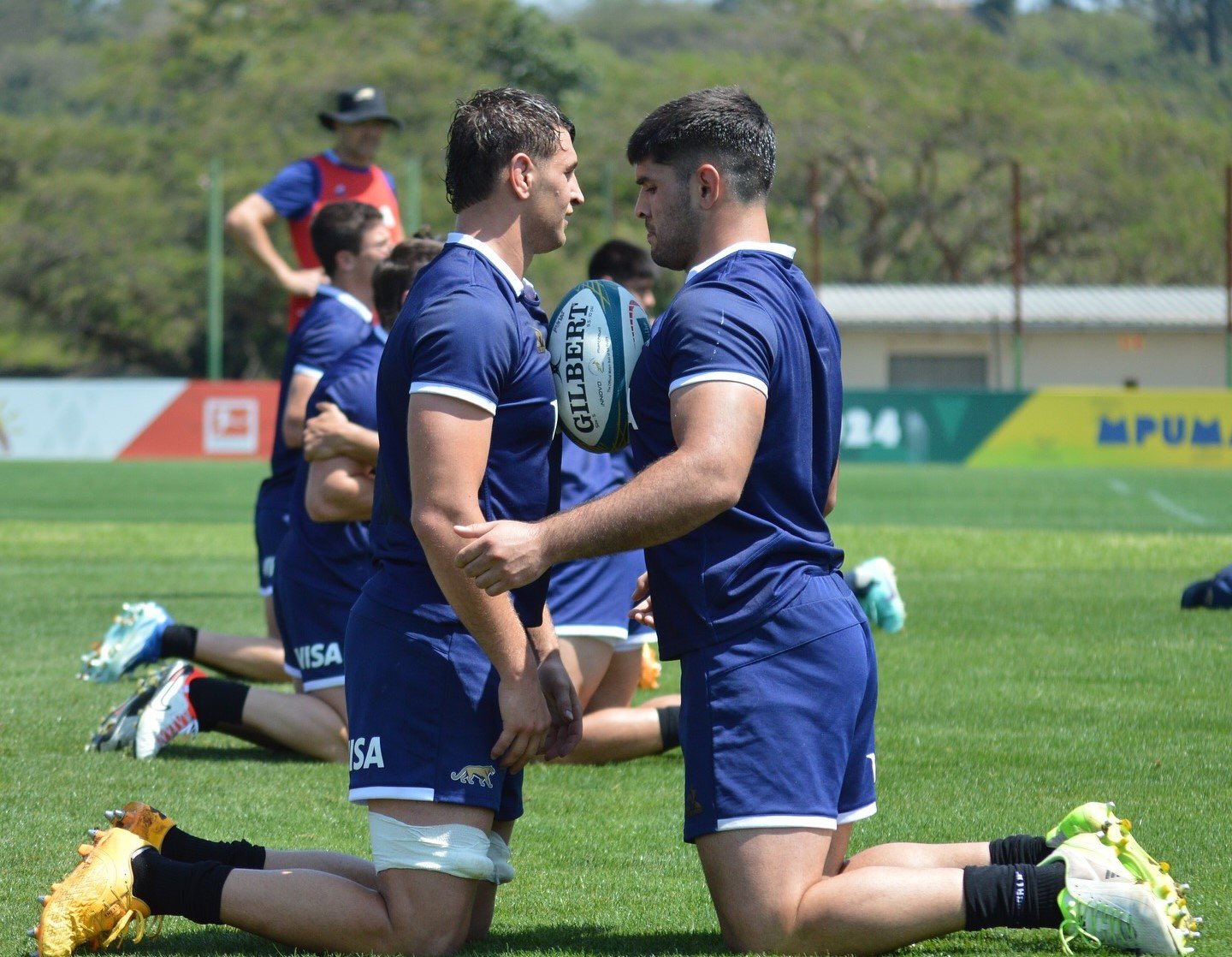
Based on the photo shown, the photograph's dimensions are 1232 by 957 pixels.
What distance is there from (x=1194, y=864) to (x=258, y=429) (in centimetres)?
2925

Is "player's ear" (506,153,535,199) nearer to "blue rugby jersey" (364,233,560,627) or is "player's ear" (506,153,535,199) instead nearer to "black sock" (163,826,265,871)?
"blue rugby jersey" (364,233,560,627)

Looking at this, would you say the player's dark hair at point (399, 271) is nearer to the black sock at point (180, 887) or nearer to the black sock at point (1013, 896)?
the black sock at point (180, 887)

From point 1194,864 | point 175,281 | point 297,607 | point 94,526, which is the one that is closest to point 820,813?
point 1194,864

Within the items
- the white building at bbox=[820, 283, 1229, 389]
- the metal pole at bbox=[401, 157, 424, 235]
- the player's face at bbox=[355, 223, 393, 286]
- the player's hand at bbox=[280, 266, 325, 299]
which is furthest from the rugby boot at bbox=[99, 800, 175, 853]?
the white building at bbox=[820, 283, 1229, 389]

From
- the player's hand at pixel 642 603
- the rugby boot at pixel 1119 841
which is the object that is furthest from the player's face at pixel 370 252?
the rugby boot at pixel 1119 841

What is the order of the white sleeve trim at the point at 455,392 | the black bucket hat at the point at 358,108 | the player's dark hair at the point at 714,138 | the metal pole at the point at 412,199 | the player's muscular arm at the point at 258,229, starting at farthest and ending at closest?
the metal pole at the point at 412,199, the player's muscular arm at the point at 258,229, the black bucket hat at the point at 358,108, the player's dark hair at the point at 714,138, the white sleeve trim at the point at 455,392

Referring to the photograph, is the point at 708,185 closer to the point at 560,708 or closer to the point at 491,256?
the point at 491,256

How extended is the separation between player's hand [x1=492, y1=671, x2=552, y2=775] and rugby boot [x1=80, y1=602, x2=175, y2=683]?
4.59 m

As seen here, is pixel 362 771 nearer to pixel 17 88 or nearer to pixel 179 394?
pixel 179 394

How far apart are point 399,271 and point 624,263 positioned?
1.61 m

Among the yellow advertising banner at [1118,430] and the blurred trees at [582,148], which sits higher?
the blurred trees at [582,148]

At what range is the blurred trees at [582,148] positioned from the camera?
51812mm

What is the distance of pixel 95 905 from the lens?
3.90 m

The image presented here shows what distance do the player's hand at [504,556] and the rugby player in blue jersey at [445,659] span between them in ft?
0.36
